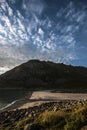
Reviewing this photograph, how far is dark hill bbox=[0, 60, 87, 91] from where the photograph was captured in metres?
152

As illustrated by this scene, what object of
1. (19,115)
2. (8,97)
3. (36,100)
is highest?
(8,97)

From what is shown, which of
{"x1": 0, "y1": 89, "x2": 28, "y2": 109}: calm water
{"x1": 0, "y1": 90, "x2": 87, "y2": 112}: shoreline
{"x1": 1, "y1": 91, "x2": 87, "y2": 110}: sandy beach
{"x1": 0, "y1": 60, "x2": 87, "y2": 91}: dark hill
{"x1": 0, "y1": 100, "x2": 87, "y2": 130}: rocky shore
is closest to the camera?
{"x1": 0, "y1": 100, "x2": 87, "y2": 130}: rocky shore

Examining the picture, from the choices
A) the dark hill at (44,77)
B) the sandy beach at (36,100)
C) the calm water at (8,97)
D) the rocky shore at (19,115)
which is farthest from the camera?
the dark hill at (44,77)

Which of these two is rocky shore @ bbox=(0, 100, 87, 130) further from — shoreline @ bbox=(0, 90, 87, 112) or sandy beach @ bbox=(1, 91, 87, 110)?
sandy beach @ bbox=(1, 91, 87, 110)

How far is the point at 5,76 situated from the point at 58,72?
31.9m

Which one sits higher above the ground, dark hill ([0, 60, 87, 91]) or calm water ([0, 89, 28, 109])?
dark hill ([0, 60, 87, 91])

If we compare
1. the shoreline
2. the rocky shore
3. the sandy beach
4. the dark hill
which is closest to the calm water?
the shoreline

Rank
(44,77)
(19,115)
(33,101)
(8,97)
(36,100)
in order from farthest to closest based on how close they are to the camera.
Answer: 1. (44,77)
2. (8,97)
3. (36,100)
4. (33,101)
5. (19,115)

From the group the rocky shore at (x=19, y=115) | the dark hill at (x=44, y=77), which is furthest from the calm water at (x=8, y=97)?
the dark hill at (x=44, y=77)

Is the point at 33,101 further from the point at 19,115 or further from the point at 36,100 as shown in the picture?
the point at 19,115

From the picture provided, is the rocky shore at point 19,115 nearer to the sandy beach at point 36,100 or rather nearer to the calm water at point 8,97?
the sandy beach at point 36,100

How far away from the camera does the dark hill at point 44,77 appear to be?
15212 cm

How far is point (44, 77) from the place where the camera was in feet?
540

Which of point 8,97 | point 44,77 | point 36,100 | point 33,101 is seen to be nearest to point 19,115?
point 33,101
